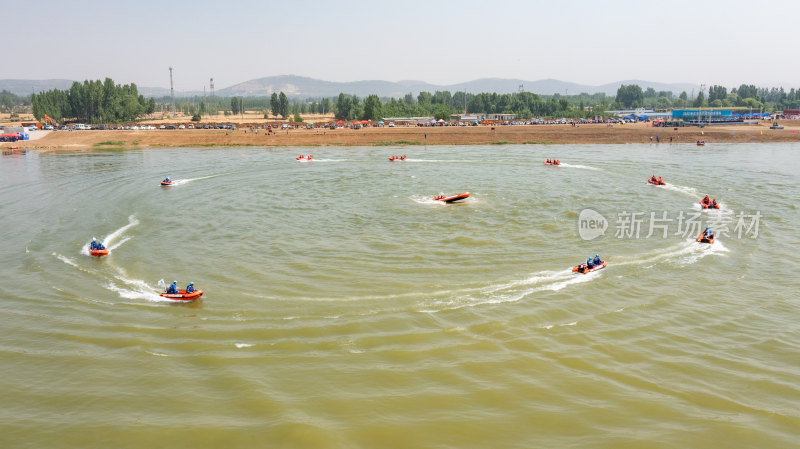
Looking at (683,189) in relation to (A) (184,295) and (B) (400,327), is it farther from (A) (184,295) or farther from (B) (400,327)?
(A) (184,295)

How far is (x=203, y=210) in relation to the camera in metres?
50.8

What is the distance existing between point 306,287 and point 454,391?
12609 millimetres

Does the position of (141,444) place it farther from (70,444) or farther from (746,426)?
(746,426)

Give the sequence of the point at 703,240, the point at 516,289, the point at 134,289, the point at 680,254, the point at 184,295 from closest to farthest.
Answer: the point at 184,295 → the point at 516,289 → the point at 134,289 → the point at 680,254 → the point at 703,240

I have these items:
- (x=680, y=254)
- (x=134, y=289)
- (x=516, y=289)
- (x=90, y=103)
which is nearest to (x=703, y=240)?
(x=680, y=254)

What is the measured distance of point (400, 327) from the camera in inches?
970

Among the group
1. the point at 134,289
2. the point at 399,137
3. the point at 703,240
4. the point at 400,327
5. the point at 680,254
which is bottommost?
the point at 400,327

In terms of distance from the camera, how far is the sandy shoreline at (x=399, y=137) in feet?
387

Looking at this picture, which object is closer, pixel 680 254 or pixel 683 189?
pixel 680 254

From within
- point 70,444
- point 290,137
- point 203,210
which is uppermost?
point 290,137

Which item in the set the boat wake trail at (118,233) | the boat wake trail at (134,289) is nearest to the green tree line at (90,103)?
the boat wake trail at (118,233)

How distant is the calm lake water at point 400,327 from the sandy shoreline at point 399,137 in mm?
68536

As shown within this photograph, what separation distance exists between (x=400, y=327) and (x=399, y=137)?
339 feet

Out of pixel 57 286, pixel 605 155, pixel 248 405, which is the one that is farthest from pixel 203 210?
pixel 605 155
